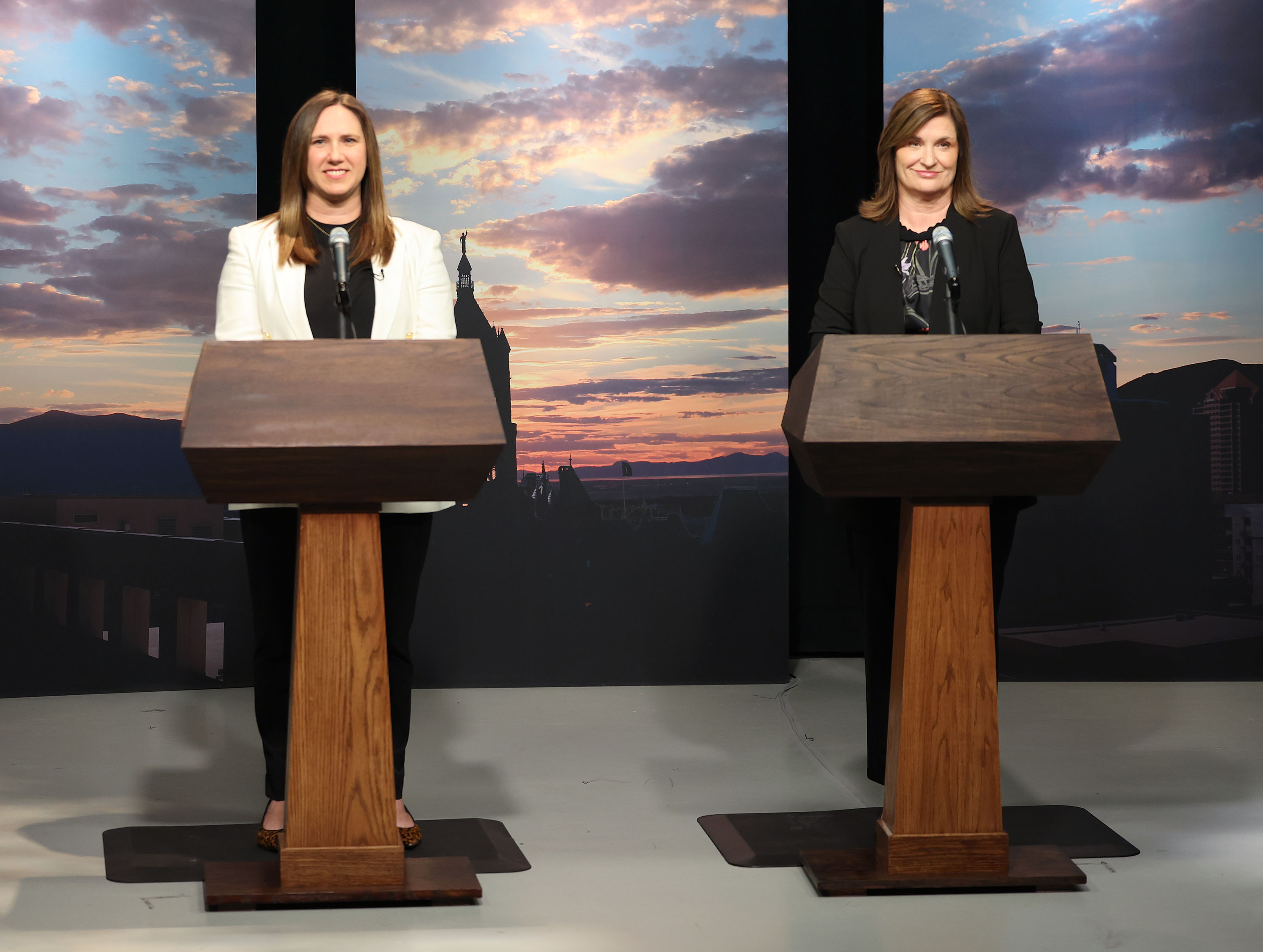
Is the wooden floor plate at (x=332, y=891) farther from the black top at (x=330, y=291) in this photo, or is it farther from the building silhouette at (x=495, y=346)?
the building silhouette at (x=495, y=346)

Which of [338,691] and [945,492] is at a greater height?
[945,492]

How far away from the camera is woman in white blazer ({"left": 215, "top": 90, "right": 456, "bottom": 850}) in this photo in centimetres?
269

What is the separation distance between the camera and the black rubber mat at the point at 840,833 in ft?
9.23

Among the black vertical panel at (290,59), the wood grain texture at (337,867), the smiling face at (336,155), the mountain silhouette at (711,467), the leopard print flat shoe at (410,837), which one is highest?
the black vertical panel at (290,59)

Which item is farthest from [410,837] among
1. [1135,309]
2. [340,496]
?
[1135,309]

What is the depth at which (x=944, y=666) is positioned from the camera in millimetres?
2576

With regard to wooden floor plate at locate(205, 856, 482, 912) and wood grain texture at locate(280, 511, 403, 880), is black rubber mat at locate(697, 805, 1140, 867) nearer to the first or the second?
wooden floor plate at locate(205, 856, 482, 912)

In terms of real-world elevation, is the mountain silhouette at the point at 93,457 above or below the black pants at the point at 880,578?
above

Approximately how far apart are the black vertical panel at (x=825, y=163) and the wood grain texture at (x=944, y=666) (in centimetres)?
223

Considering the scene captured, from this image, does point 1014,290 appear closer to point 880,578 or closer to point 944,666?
point 880,578

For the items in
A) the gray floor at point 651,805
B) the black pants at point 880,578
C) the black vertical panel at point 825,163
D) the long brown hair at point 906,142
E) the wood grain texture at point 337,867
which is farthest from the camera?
the black vertical panel at point 825,163

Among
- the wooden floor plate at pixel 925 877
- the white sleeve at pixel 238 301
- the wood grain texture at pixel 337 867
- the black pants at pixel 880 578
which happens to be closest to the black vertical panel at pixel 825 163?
the black pants at pixel 880 578

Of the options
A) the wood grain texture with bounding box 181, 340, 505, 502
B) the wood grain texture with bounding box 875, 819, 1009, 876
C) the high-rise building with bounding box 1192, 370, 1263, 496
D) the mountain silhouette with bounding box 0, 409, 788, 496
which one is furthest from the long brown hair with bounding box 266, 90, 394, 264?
the high-rise building with bounding box 1192, 370, 1263, 496

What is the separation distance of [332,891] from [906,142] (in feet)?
6.63
